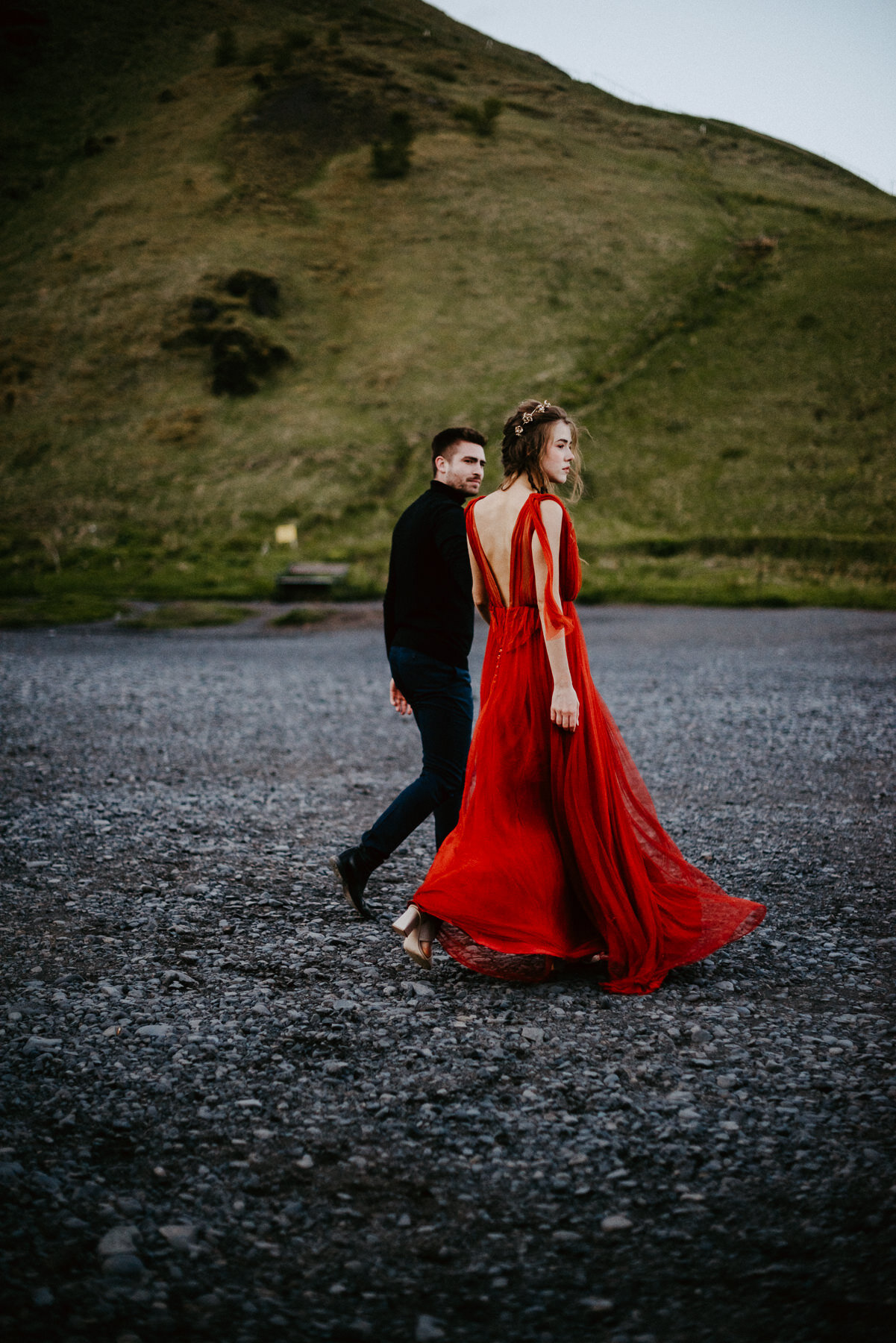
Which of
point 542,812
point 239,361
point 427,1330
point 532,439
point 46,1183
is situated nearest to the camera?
point 427,1330

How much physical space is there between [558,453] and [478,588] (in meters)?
0.82

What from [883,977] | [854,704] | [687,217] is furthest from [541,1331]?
[687,217]

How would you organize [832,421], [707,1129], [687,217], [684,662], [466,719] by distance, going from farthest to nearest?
[687,217] < [832,421] < [684,662] < [466,719] < [707,1129]

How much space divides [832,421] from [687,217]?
28.6 meters

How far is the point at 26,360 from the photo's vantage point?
5312cm

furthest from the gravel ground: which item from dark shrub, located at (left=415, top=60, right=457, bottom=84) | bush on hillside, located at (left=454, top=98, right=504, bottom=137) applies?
dark shrub, located at (left=415, top=60, right=457, bottom=84)

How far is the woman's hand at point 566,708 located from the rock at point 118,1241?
105 inches

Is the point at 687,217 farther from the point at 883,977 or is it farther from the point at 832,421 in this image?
the point at 883,977

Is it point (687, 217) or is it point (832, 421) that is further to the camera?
point (687, 217)

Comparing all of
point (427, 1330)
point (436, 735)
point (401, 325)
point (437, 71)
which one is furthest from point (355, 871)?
point (437, 71)

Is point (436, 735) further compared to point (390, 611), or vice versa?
point (390, 611)

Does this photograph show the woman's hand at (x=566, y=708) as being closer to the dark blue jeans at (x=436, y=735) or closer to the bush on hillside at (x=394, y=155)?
the dark blue jeans at (x=436, y=735)

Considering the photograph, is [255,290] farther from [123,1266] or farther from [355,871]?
[123,1266]

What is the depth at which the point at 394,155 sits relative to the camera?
6800 cm
